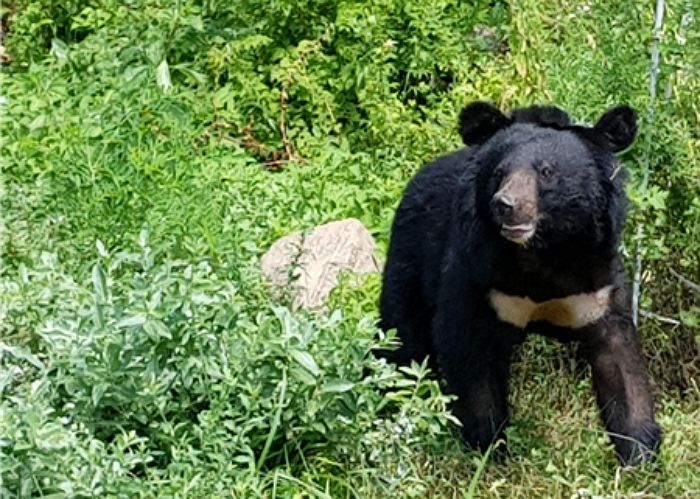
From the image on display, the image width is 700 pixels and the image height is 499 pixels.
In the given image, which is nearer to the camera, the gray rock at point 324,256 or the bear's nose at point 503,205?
the bear's nose at point 503,205

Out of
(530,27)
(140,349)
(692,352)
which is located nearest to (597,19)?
(530,27)

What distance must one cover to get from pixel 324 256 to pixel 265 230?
13.3 inches

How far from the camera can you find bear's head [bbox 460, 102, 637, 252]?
5117mm

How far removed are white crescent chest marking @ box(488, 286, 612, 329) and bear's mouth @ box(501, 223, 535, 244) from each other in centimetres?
36

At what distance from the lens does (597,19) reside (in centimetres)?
629

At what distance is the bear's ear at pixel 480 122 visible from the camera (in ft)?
18.0

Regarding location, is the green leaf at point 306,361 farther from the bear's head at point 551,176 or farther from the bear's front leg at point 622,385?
the bear's front leg at point 622,385

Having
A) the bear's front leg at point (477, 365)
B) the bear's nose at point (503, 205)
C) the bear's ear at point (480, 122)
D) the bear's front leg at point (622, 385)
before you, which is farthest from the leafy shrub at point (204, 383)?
the bear's ear at point (480, 122)

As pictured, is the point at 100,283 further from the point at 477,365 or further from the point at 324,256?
the point at 324,256

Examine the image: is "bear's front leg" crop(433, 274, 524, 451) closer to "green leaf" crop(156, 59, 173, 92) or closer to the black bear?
the black bear

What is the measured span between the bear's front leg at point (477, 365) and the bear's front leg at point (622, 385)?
25cm

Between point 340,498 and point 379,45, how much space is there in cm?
327

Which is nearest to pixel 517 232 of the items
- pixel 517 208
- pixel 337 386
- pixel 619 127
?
pixel 517 208

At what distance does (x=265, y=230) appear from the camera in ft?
22.5
